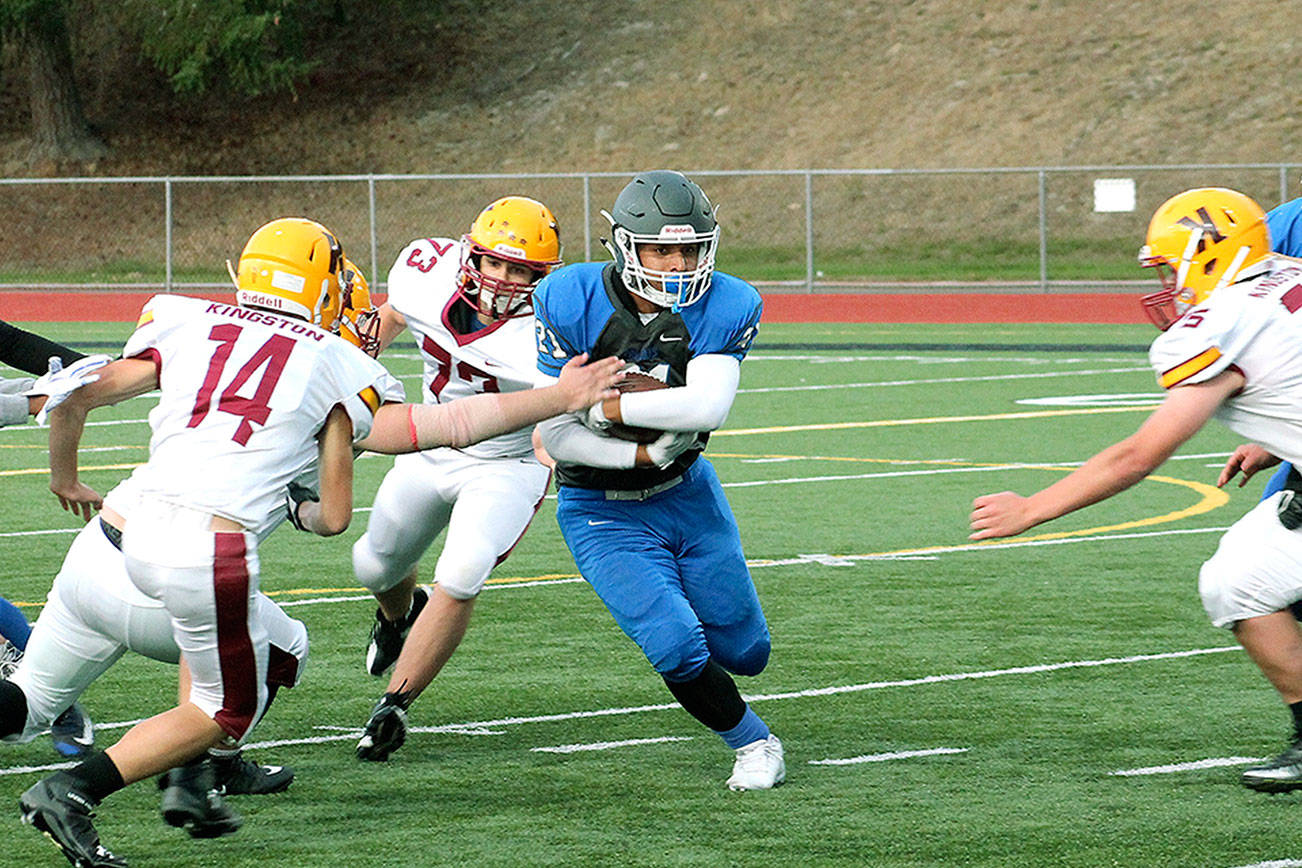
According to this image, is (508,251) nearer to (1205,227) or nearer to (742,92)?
(1205,227)

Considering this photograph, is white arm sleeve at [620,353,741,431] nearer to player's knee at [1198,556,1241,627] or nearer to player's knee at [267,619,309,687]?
player's knee at [267,619,309,687]

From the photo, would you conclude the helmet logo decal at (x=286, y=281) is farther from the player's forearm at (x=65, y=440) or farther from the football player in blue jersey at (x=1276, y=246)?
the football player in blue jersey at (x=1276, y=246)

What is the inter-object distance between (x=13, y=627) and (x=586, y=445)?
5.79 feet

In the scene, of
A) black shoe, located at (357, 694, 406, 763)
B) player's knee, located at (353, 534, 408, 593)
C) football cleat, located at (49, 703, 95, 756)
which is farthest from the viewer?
player's knee, located at (353, 534, 408, 593)

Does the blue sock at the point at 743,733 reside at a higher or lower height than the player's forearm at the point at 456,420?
lower

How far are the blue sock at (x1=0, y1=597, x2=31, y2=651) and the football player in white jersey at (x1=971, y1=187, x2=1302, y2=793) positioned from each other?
2.76 meters

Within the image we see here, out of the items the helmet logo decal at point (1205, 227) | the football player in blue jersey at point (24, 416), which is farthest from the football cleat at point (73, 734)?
the helmet logo decal at point (1205, 227)

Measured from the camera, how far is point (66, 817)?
4723 mm

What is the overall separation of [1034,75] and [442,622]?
29.7 metres

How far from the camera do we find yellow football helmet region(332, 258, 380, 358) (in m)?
6.06

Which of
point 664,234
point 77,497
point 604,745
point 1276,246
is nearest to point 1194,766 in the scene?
point 604,745

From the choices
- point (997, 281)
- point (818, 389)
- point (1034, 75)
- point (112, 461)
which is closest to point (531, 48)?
point (1034, 75)

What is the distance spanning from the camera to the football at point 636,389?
575cm

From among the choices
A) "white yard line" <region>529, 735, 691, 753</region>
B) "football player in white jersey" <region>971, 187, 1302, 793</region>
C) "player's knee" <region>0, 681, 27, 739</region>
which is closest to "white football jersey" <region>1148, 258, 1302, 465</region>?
"football player in white jersey" <region>971, 187, 1302, 793</region>
